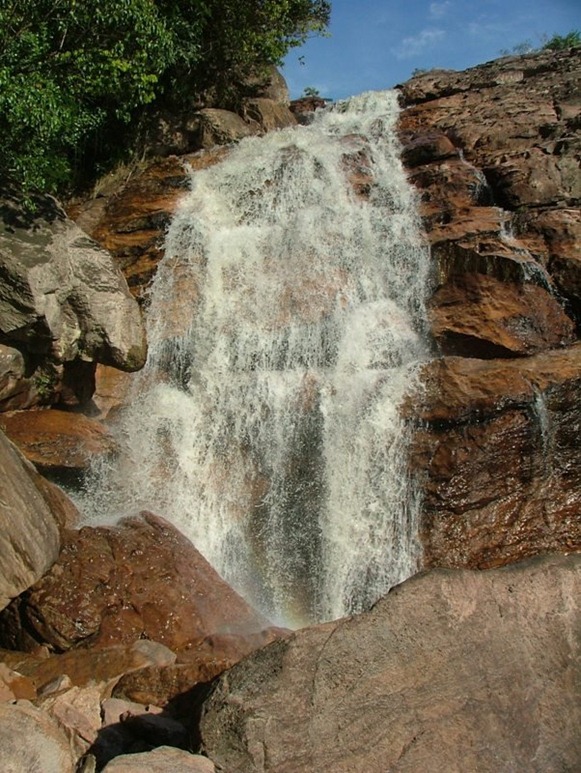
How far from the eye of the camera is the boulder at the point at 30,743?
15.6 feet

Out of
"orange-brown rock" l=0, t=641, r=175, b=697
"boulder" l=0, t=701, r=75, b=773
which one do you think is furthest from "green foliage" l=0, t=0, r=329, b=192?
"boulder" l=0, t=701, r=75, b=773

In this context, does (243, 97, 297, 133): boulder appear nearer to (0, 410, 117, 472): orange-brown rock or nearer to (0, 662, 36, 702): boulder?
(0, 410, 117, 472): orange-brown rock

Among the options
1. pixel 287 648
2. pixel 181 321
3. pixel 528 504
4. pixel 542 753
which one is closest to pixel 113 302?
pixel 181 321

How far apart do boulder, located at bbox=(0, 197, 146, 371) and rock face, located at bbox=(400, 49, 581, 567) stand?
516 centimetres

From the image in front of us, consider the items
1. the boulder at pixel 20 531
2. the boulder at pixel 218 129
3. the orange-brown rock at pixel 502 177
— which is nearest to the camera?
the boulder at pixel 20 531

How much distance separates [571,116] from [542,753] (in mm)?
17717

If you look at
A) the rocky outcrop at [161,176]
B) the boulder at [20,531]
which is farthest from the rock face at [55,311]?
the boulder at [20,531]

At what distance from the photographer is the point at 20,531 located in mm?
8258

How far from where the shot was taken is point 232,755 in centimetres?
481

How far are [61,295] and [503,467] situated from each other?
735 cm

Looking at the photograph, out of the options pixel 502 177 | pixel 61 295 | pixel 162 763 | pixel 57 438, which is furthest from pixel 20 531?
pixel 502 177

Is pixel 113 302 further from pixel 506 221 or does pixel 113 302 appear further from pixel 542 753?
pixel 542 753

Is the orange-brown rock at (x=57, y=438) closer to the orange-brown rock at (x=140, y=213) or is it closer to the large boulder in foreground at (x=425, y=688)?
the orange-brown rock at (x=140, y=213)

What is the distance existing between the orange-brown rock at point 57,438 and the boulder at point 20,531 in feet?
8.74
